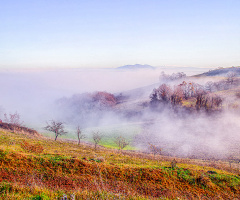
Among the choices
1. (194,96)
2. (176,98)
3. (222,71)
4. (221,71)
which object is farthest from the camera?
(221,71)

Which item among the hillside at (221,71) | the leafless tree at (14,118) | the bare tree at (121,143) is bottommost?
the bare tree at (121,143)

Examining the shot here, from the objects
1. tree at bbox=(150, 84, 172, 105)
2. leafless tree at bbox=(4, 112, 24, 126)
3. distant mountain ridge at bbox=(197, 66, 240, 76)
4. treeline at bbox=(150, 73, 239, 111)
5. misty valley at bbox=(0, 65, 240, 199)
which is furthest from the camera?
distant mountain ridge at bbox=(197, 66, 240, 76)

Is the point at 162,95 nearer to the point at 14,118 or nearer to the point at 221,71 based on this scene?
the point at 14,118

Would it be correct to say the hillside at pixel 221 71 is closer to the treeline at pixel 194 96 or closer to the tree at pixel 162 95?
the treeline at pixel 194 96

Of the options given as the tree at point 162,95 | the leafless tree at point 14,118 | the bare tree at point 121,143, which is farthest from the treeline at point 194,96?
the leafless tree at point 14,118

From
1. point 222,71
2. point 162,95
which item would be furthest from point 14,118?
point 222,71

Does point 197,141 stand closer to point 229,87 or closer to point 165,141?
point 165,141

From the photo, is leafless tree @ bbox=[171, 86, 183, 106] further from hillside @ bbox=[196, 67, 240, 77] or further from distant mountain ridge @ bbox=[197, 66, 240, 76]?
distant mountain ridge @ bbox=[197, 66, 240, 76]

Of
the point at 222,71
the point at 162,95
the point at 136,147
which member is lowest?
the point at 136,147

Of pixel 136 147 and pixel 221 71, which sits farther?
pixel 221 71

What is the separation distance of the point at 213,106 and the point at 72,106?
11107 cm

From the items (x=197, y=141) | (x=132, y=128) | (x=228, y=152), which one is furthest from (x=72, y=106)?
(x=228, y=152)

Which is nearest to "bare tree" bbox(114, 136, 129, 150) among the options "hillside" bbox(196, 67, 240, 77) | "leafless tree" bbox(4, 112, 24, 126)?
"leafless tree" bbox(4, 112, 24, 126)

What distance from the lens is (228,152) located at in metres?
41.4
